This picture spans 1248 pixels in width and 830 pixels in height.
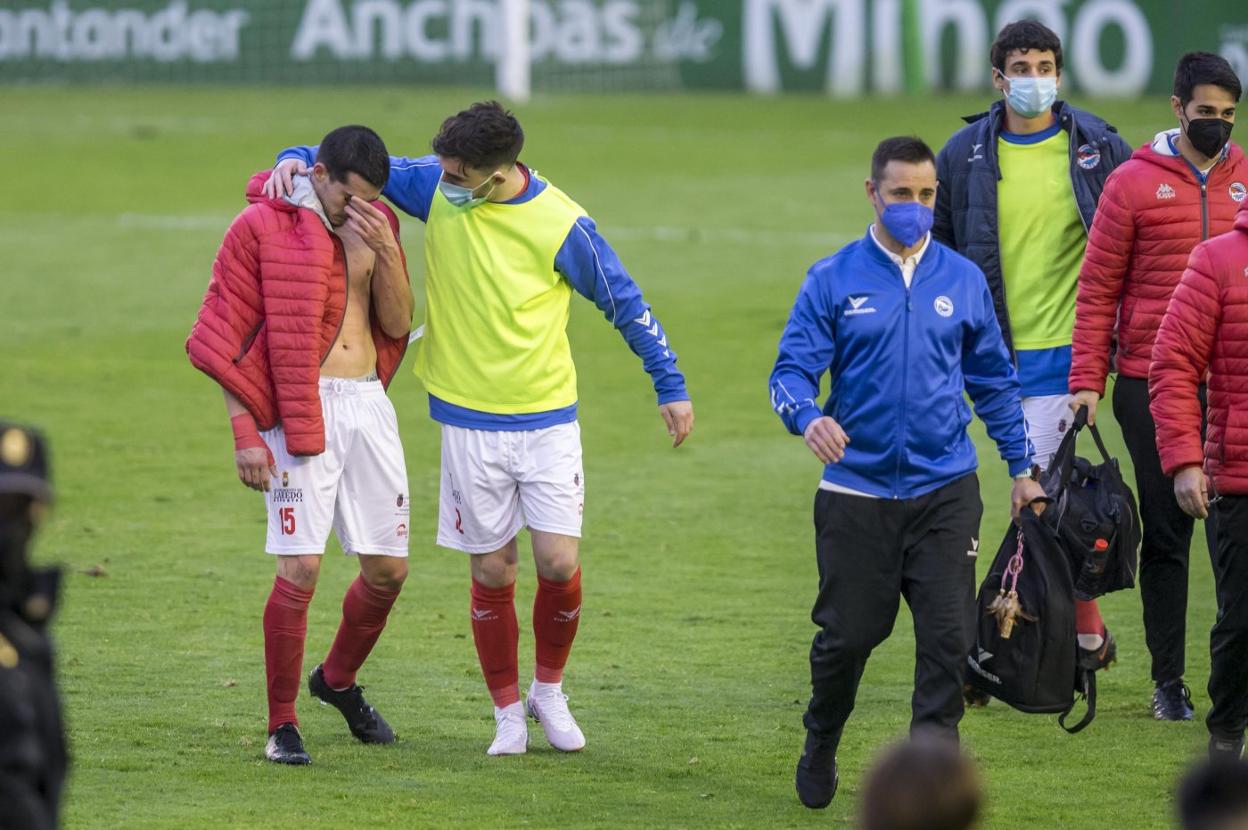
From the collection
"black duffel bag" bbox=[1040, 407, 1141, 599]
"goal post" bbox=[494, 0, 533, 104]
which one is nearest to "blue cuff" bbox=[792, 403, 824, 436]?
"black duffel bag" bbox=[1040, 407, 1141, 599]

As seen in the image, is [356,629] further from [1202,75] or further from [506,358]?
[1202,75]

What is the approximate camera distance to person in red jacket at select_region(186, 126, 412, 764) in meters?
6.83

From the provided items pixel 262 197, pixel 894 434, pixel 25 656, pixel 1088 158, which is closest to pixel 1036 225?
pixel 1088 158

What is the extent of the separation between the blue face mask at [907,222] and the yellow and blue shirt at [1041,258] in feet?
5.70

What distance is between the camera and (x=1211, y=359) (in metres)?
6.59

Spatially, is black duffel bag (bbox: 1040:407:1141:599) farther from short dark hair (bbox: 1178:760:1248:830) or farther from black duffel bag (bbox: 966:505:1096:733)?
short dark hair (bbox: 1178:760:1248:830)

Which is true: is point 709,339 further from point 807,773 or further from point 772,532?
point 807,773

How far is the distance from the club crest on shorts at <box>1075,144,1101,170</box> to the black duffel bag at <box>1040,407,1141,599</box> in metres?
1.16

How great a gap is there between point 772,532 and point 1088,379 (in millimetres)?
3817

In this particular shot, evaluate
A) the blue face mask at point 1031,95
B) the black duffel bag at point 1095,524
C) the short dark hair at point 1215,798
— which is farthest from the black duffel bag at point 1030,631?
the short dark hair at point 1215,798

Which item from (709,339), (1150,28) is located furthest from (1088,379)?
(1150,28)

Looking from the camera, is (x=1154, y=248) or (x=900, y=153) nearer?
(x=900, y=153)

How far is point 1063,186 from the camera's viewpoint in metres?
7.85

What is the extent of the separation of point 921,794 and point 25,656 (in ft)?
5.96
